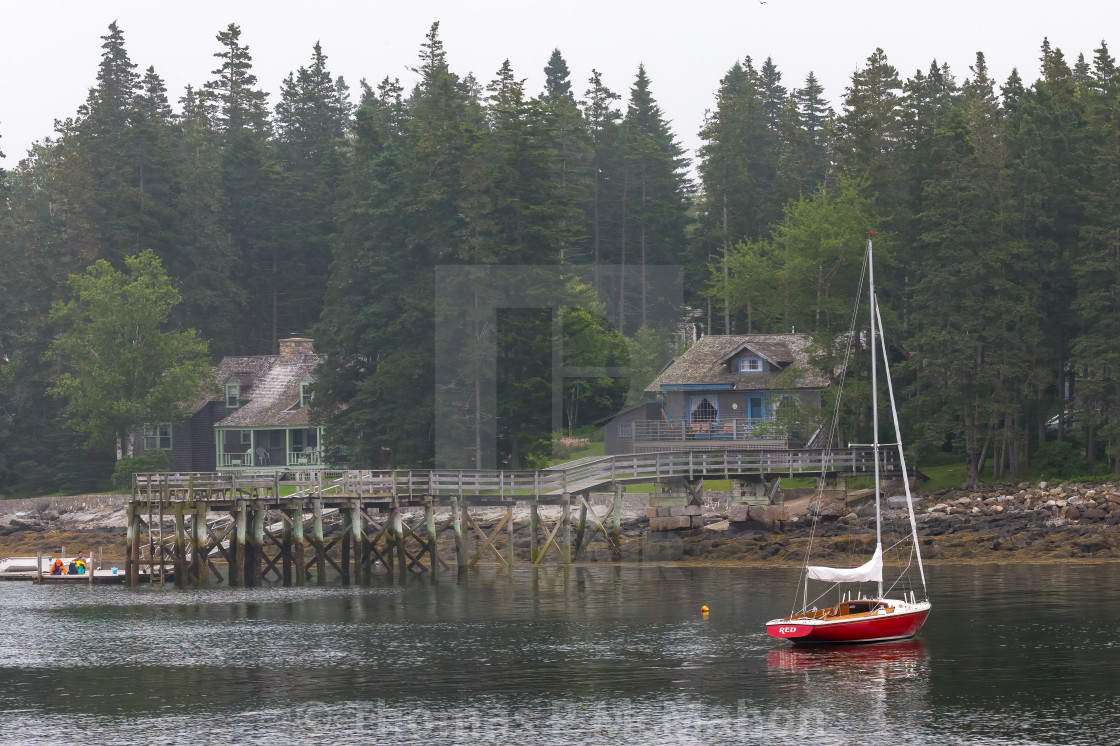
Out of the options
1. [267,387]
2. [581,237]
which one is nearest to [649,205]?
[581,237]

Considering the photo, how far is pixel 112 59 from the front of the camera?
360 feet

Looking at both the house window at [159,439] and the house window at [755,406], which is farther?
the house window at [159,439]

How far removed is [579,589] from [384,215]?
36.1 meters

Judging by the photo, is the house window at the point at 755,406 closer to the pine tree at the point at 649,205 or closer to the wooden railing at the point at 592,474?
the wooden railing at the point at 592,474

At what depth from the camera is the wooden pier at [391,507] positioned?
181 feet

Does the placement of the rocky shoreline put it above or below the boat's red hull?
above

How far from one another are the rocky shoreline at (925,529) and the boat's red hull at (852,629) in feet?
56.8

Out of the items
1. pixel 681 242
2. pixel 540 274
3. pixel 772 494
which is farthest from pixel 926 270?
pixel 681 242

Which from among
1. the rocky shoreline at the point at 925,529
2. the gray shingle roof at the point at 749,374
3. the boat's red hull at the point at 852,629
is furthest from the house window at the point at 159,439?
the boat's red hull at the point at 852,629

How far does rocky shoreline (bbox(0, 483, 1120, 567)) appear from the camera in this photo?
55.9m

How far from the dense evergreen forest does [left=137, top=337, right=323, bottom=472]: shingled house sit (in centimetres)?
417

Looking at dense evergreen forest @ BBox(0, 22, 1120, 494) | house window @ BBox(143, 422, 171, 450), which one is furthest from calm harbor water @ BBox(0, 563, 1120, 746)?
house window @ BBox(143, 422, 171, 450)

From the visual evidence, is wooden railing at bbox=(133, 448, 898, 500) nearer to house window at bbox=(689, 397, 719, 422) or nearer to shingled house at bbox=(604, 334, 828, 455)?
shingled house at bbox=(604, 334, 828, 455)

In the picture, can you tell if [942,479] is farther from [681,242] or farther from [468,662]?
[681,242]
